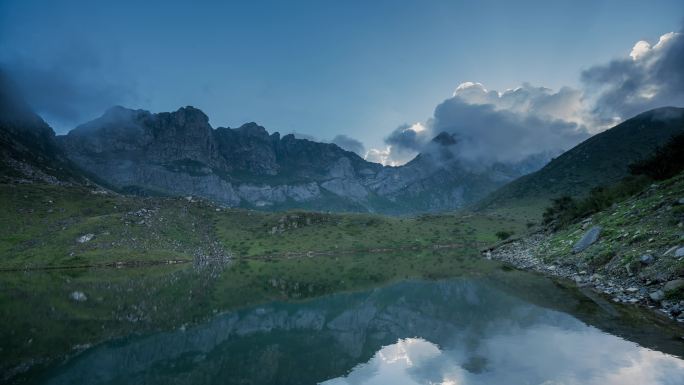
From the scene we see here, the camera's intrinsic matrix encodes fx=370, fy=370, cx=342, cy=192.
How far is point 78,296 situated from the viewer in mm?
47031

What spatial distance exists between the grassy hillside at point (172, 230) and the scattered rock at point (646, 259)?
116 metres

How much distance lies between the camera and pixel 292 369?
18094mm

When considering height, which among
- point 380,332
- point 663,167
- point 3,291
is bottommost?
point 380,332

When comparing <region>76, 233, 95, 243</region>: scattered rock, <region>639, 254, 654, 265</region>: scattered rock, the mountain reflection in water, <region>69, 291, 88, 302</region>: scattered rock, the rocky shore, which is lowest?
the mountain reflection in water

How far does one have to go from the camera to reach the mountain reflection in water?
555 inches

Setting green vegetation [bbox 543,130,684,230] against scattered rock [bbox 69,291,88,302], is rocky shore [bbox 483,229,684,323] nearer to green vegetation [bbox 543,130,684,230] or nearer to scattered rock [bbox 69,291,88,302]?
green vegetation [bbox 543,130,684,230]

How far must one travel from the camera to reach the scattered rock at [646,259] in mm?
25266

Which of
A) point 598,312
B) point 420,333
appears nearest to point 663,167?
point 598,312

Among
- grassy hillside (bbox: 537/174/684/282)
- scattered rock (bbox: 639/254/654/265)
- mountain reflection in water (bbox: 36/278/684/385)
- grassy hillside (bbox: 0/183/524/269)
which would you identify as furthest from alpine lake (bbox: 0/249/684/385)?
grassy hillside (bbox: 0/183/524/269)

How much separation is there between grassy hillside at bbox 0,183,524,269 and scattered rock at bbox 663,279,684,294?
117786mm

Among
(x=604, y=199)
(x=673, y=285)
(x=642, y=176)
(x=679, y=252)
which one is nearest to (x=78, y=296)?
(x=673, y=285)

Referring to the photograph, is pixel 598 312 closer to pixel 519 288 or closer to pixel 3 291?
pixel 519 288

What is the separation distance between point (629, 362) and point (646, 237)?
21286 millimetres

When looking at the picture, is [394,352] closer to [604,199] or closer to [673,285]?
[673,285]
